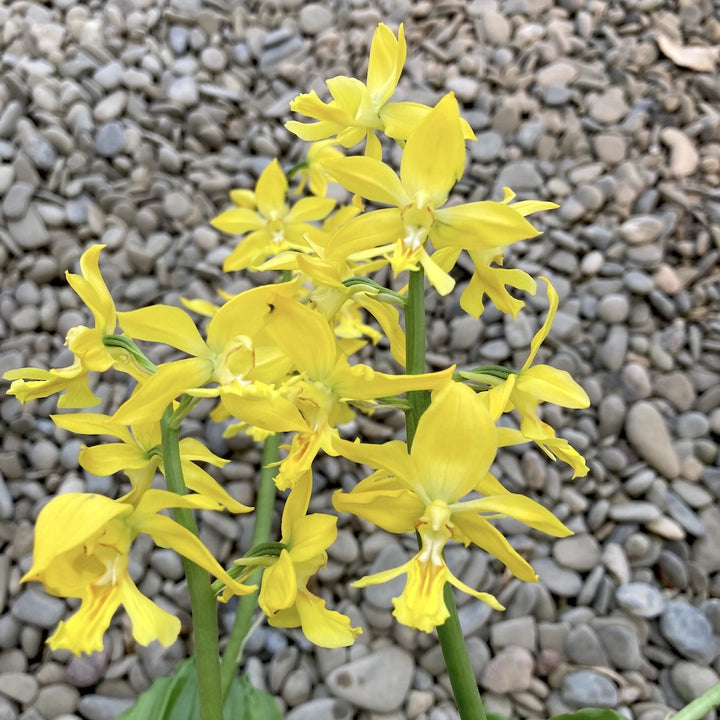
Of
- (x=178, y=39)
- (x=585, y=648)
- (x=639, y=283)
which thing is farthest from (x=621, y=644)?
(x=178, y=39)

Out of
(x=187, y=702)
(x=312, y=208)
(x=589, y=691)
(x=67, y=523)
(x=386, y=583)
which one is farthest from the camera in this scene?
(x=386, y=583)

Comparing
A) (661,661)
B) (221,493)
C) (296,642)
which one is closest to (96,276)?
(221,493)

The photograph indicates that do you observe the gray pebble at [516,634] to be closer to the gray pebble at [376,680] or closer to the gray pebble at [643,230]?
the gray pebble at [376,680]

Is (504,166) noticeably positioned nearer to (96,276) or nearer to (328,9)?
(328,9)

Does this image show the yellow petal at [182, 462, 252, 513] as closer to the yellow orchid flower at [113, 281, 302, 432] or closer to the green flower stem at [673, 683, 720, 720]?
the yellow orchid flower at [113, 281, 302, 432]

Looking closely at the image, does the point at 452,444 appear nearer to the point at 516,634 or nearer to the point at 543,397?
the point at 543,397

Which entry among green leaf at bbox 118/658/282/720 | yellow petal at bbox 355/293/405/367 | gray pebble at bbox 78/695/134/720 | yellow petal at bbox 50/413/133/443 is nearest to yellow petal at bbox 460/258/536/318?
yellow petal at bbox 355/293/405/367
